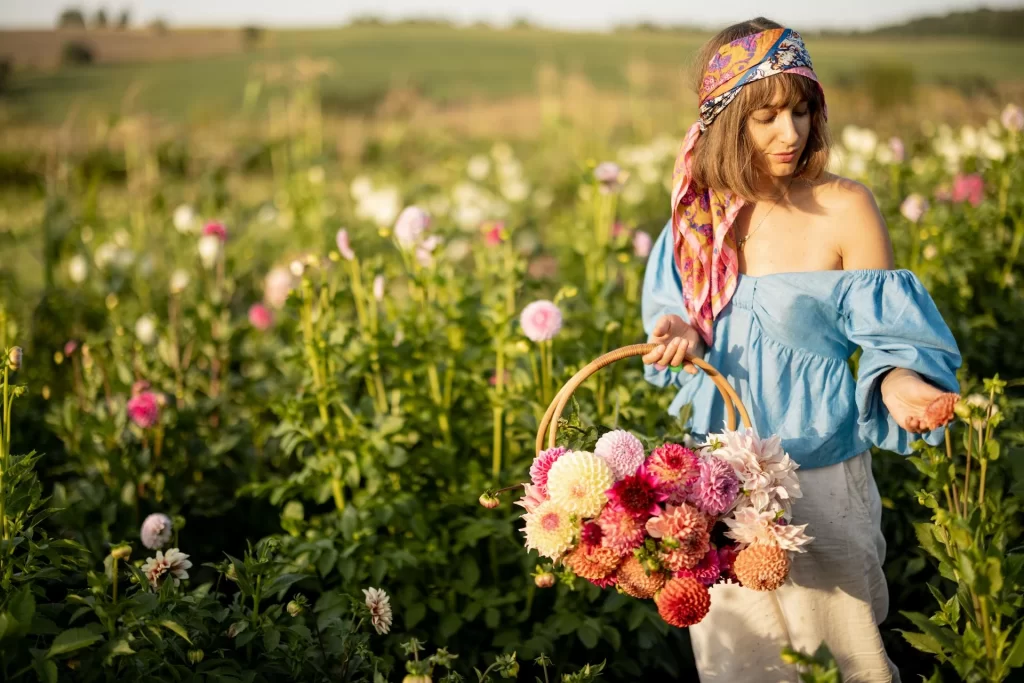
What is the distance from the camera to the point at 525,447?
2342mm

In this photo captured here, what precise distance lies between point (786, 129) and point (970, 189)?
219 centimetres

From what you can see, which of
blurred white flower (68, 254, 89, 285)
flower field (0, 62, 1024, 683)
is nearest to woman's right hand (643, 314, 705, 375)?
flower field (0, 62, 1024, 683)

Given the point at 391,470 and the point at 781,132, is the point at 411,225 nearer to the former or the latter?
the point at 391,470

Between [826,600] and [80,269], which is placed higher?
[80,269]

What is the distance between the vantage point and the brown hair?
63.1 inches

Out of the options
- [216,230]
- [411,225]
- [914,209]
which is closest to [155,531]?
[411,225]

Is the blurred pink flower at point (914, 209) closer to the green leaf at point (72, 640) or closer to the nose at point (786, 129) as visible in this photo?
the nose at point (786, 129)

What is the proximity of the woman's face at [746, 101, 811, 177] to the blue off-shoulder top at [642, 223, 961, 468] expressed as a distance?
8.3 inches

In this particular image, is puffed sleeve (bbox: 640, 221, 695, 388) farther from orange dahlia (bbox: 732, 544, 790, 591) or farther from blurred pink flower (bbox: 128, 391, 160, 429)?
blurred pink flower (bbox: 128, 391, 160, 429)

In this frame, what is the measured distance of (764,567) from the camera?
1.33 meters

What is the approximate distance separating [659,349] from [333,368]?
1.04 meters

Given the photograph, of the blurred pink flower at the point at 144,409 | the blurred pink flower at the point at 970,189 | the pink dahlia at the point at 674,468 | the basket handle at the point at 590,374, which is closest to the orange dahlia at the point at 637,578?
the pink dahlia at the point at 674,468

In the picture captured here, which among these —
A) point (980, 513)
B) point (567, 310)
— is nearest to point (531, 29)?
point (567, 310)

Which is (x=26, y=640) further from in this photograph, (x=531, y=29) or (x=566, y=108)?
(x=531, y=29)
